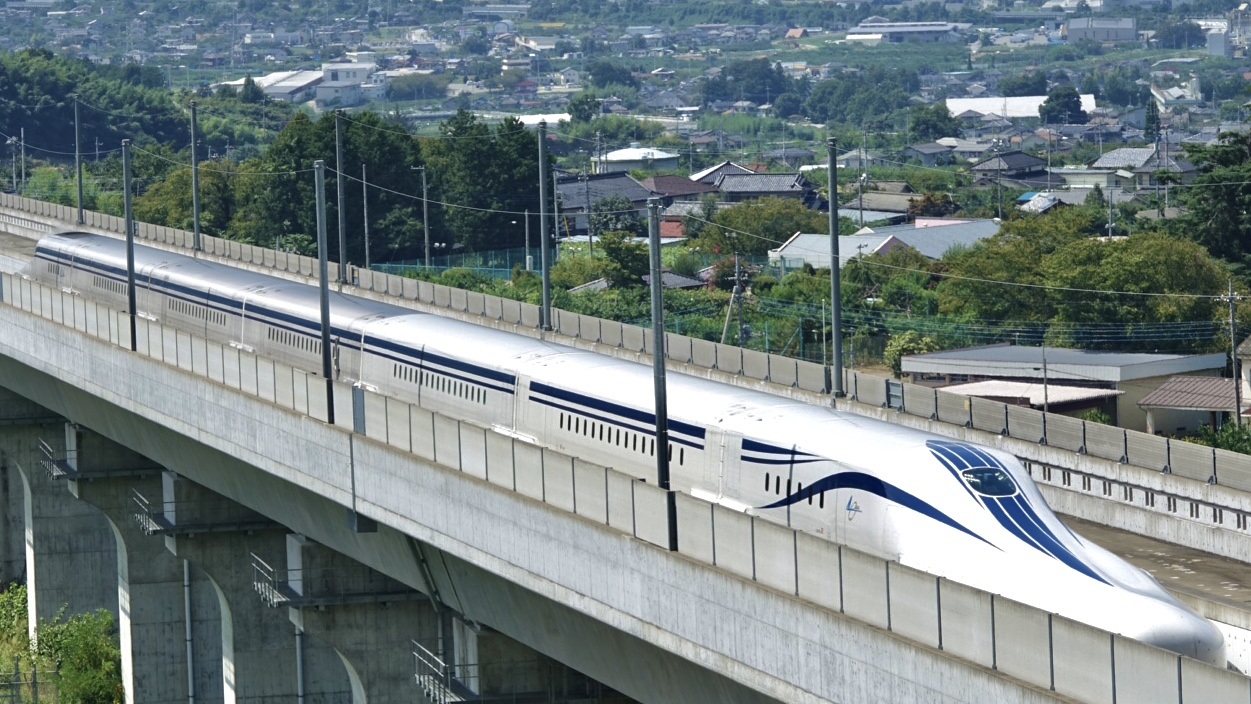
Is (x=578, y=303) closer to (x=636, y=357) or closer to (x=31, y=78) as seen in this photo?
(x=636, y=357)

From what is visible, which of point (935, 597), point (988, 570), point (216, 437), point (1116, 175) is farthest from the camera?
point (1116, 175)

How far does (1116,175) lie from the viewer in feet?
512

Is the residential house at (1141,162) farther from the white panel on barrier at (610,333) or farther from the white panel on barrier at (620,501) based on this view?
the white panel on barrier at (620,501)

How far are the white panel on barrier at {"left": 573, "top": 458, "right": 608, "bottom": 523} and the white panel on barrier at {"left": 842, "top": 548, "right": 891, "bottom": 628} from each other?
4.85 m

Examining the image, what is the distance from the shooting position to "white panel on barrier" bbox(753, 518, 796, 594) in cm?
2022

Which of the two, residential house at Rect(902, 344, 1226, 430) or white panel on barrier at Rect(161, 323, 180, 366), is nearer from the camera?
white panel on barrier at Rect(161, 323, 180, 366)

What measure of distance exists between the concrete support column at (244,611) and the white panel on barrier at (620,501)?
59.3 feet

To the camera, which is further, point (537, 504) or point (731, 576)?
point (537, 504)

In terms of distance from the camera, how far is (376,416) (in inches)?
1209

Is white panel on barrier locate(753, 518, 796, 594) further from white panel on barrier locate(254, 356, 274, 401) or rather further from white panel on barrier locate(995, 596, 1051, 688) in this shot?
white panel on barrier locate(254, 356, 274, 401)

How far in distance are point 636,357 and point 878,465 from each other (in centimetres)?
1860

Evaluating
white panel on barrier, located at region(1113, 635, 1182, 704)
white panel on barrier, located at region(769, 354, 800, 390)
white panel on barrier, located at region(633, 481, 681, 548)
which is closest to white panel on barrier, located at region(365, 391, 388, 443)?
white panel on barrier, located at region(633, 481, 681, 548)

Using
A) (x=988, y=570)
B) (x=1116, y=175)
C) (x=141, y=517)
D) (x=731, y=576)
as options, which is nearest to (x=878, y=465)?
(x=988, y=570)

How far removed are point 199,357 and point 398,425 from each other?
9.08 metres
